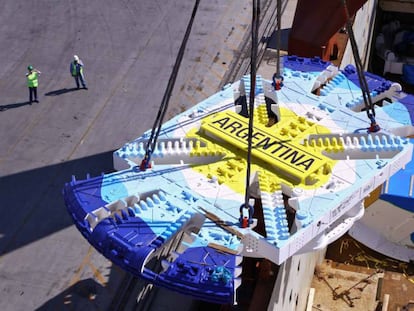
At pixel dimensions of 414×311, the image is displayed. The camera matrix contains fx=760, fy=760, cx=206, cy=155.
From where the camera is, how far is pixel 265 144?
21797 millimetres

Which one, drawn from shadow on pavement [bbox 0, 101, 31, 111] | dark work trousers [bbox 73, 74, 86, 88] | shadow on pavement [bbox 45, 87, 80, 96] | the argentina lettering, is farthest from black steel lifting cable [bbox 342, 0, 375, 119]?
shadow on pavement [bbox 0, 101, 31, 111]

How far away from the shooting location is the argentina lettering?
21172 millimetres

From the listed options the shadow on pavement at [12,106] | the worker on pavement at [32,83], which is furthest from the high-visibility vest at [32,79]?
the shadow on pavement at [12,106]

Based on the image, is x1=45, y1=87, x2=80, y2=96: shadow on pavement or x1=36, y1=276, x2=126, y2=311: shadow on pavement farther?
x1=45, y1=87, x2=80, y2=96: shadow on pavement

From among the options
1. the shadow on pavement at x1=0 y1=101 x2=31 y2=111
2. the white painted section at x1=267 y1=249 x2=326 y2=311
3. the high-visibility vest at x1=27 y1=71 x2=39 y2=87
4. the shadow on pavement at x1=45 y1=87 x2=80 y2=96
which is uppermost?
the high-visibility vest at x1=27 y1=71 x2=39 y2=87

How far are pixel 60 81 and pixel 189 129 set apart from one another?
14.8 meters

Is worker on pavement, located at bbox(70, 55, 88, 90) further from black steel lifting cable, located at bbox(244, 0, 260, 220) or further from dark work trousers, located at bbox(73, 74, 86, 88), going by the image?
black steel lifting cable, located at bbox(244, 0, 260, 220)

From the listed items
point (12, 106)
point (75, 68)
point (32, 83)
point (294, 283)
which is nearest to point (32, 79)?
point (32, 83)

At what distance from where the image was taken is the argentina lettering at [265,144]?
21.2 m

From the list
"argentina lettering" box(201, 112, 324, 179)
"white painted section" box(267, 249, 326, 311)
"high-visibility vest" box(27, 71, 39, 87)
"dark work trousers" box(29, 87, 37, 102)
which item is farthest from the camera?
"dark work trousers" box(29, 87, 37, 102)

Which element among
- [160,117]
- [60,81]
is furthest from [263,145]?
[60,81]

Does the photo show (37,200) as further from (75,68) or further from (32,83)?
(75,68)

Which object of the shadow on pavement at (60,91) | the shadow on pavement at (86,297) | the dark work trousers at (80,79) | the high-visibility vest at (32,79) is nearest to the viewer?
the shadow on pavement at (86,297)

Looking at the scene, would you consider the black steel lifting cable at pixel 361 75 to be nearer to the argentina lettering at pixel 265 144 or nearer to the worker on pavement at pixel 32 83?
the argentina lettering at pixel 265 144
